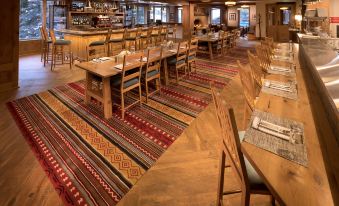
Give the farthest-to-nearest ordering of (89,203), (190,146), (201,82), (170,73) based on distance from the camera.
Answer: (170,73) → (201,82) → (190,146) → (89,203)

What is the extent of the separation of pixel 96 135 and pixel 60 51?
545 cm

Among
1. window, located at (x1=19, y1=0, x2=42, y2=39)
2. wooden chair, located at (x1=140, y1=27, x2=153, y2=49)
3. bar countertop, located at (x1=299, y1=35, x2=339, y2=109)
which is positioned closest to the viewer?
bar countertop, located at (x1=299, y1=35, x2=339, y2=109)

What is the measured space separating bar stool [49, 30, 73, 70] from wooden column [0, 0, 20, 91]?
5.64 ft

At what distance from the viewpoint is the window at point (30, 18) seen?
9109 millimetres

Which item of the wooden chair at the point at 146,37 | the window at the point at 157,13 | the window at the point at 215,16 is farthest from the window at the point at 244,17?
the wooden chair at the point at 146,37

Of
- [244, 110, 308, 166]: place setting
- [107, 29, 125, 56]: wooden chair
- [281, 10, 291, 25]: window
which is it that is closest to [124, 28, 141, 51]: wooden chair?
[107, 29, 125, 56]: wooden chair

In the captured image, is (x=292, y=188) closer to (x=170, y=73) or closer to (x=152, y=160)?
(x=152, y=160)

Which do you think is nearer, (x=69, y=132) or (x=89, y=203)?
(x=89, y=203)

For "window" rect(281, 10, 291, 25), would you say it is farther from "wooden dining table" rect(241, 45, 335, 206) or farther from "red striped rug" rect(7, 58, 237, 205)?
"wooden dining table" rect(241, 45, 335, 206)

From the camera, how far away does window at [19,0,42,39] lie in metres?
9.11

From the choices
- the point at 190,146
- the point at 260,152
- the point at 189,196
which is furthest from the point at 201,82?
the point at 260,152

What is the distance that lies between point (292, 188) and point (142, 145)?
219 centimetres

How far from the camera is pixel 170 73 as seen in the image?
6.13m

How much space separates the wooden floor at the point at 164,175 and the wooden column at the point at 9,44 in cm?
151
